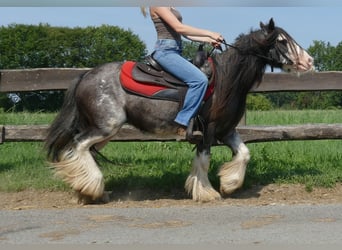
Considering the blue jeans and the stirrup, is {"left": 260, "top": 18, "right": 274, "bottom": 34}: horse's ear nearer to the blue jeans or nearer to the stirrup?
the blue jeans

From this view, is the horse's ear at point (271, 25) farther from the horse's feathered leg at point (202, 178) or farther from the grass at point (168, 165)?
the grass at point (168, 165)

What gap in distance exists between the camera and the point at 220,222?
18.3 feet

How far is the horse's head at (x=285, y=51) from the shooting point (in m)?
7.23

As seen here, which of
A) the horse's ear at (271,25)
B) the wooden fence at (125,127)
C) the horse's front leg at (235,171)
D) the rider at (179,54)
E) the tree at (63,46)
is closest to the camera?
the rider at (179,54)

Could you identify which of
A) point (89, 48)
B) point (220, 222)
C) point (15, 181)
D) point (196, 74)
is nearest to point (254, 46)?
point (196, 74)

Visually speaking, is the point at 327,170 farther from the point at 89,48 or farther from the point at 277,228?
the point at 89,48

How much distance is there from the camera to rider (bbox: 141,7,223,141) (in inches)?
274

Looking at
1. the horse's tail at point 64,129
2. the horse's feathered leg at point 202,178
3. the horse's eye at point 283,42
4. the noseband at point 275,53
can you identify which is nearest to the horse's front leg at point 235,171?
the horse's feathered leg at point 202,178

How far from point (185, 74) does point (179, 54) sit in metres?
0.34

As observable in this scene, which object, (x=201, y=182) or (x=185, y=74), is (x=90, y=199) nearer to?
(x=201, y=182)

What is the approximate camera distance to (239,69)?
7262mm

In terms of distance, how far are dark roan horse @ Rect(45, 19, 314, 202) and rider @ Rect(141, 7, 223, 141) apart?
205 mm

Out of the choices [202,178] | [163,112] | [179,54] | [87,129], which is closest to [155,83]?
[163,112]

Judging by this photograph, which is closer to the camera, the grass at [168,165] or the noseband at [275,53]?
the noseband at [275,53]
